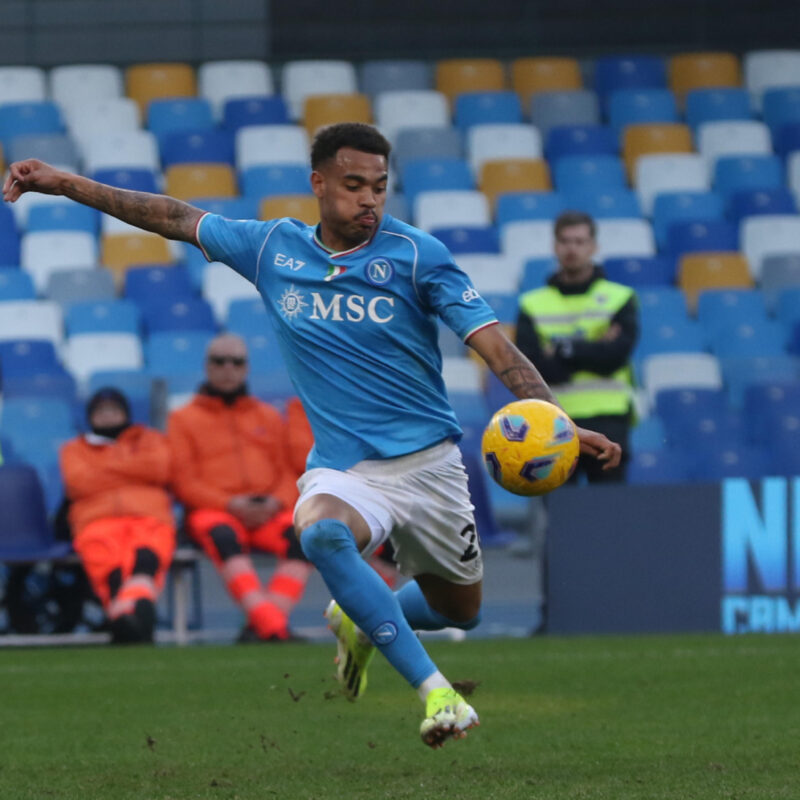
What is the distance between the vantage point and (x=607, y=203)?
14.6 metres

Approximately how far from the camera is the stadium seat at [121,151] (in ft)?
46.9

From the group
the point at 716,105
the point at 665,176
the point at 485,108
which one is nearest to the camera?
the point at 665,176

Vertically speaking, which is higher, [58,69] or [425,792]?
[58,69]

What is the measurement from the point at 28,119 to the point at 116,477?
18.8ft

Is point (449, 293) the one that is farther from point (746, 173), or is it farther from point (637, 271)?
point (746, 173)

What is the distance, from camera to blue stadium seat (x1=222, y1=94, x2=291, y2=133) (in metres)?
15.3

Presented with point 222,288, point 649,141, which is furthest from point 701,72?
point 222,288

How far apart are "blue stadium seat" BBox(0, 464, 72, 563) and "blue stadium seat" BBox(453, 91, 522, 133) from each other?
6544mm

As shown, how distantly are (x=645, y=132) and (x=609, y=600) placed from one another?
21.1 ft

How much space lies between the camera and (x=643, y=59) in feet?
53.3

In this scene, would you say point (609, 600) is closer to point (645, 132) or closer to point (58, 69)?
point (645, 132)

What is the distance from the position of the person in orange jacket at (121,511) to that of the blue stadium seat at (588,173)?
582cm

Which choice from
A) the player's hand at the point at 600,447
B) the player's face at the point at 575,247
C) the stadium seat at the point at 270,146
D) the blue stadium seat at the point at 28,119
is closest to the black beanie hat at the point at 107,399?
the player's face at the point at 575,247

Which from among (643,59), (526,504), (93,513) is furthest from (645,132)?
(93,513)
